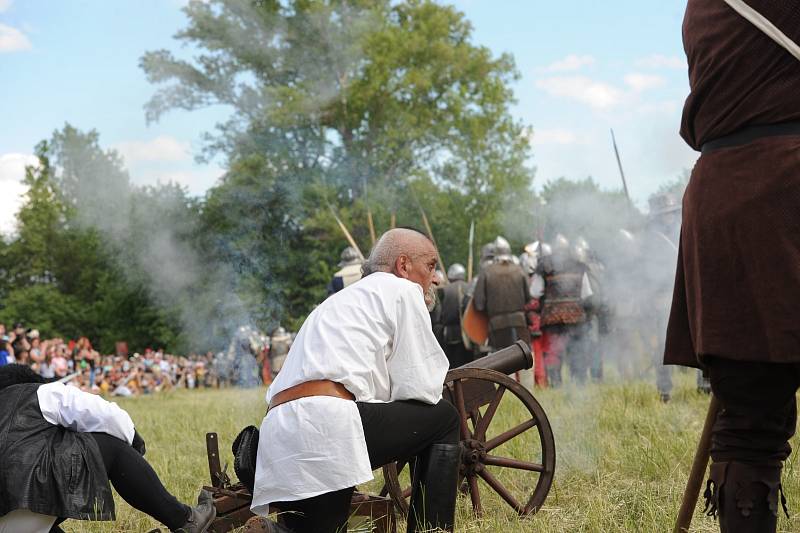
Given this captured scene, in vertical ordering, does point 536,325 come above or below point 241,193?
below

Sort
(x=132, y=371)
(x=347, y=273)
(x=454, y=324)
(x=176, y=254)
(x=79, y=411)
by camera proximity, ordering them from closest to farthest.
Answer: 1. (x=79, y=411)
2. (x=347, y=273)
3. (x=454, y=324)
4. (x=176, y=254)
5. (x=132, y=371)

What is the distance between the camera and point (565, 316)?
9.38 meters

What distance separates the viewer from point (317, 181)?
19.4 meters

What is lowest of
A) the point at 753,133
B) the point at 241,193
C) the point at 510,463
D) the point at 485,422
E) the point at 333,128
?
the point at 510,463

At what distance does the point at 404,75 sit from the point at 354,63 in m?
1.74

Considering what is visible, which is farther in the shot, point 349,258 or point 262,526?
point 349,258

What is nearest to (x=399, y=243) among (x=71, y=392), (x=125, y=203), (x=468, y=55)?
(x=71, y=392)

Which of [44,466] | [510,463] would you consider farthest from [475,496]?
[44,466]

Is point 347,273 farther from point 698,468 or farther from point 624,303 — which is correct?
point 698,468

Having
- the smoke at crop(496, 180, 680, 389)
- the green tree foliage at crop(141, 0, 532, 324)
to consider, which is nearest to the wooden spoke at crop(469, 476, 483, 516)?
the smoke at crop(496, 180, 680, 389)

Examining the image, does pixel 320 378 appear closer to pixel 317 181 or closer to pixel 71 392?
pixel 71 392

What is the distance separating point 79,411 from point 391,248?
128cm

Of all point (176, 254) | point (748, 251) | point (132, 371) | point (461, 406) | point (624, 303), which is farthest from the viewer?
point (132, 371)

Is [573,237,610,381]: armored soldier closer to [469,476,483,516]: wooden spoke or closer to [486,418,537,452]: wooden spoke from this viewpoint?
[486,418,537,452]: wooden spoke
